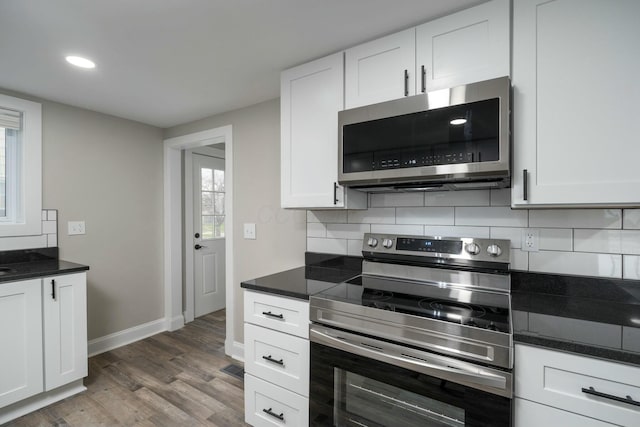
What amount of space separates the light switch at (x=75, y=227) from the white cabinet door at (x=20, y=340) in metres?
0.82

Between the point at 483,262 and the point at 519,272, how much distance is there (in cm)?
21

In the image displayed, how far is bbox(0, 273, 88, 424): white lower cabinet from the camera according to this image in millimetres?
1924

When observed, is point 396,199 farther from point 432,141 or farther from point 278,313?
point 278,313

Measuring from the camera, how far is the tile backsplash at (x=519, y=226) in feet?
4.58

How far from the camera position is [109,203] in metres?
3.01

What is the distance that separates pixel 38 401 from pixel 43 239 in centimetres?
123

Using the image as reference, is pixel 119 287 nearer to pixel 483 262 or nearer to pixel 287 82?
pixel 287 82

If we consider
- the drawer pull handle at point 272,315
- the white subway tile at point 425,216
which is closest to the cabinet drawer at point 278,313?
the drawer pull handle at point 272,315

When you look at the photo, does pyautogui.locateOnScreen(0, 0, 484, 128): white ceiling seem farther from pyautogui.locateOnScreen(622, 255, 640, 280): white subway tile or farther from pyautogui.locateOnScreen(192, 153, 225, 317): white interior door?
pyautogui.locateOnScreen(192, 153, 225, 317): white interior door

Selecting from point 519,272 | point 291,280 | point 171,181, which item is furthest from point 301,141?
point 171,181

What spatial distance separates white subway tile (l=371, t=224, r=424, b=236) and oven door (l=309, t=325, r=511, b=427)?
779 millimetres

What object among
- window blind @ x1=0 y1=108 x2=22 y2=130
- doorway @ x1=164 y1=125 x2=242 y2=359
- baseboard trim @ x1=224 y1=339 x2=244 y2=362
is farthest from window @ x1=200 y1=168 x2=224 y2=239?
window blind @ x1=0 y1=108 x2=22 y2=130

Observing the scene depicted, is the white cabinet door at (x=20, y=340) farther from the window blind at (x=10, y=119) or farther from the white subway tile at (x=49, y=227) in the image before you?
the window blind at (x=10, y=119)

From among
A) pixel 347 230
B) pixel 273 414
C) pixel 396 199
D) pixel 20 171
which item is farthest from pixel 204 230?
pixel 396 199
